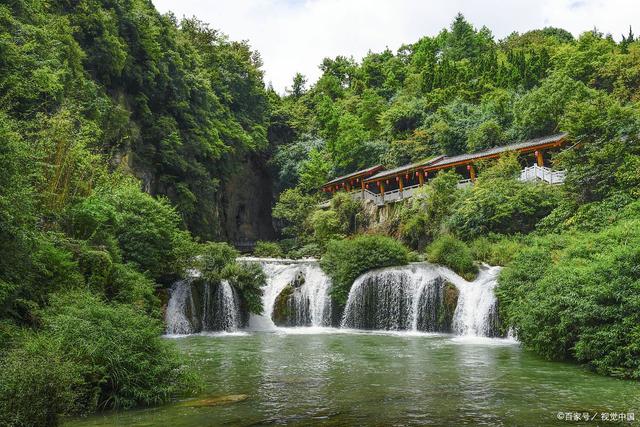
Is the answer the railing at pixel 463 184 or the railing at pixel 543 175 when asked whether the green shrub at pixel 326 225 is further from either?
the railing at pixel 543 175

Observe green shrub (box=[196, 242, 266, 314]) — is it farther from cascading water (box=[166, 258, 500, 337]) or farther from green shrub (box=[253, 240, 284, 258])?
green shrub (box=[253, 240, 284, 258])

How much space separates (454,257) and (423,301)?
2367 millimetres

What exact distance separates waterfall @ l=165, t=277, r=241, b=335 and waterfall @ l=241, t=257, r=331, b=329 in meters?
1.31

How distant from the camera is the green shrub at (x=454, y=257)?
70.9 feet

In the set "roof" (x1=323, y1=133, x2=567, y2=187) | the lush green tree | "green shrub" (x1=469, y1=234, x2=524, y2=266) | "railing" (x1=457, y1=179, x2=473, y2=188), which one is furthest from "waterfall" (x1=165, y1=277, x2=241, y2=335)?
the lush green tree

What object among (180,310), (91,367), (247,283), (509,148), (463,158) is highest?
(463,158)

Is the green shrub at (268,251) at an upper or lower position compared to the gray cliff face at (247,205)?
lower

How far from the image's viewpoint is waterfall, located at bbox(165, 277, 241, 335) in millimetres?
21973

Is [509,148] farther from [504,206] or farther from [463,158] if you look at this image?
[504,206]

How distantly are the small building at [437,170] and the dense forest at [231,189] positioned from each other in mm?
1082

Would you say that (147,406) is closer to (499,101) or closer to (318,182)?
(499,101)

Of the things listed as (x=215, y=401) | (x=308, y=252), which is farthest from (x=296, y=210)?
(x=215, y=401)

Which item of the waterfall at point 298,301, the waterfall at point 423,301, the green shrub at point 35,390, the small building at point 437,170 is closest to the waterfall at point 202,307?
the waterfall at point 298,301

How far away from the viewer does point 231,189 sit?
46.3 metres
